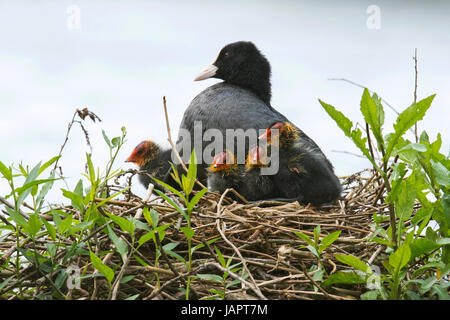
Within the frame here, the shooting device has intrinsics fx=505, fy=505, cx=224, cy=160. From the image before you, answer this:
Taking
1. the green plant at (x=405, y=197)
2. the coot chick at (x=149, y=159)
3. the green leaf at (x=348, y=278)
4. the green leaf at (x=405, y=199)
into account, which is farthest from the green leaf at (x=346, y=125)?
the coot chick at (x=149, y=159)

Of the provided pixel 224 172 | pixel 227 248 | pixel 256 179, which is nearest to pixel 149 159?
pixel 224 172

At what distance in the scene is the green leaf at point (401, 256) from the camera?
1454 millimetres

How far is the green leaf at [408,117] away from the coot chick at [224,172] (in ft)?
4.66

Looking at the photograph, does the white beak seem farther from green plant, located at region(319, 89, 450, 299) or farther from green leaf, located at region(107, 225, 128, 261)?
green leaf, located at region(107, 225, 128, 261)

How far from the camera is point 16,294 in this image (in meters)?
1.67

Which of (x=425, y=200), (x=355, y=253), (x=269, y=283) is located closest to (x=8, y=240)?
(x=269, y=283)

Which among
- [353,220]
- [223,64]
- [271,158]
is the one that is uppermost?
[223,64]

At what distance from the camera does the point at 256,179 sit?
2.84 m

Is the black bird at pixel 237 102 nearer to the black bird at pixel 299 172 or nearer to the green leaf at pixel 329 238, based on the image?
the black bird at pixel 299 172

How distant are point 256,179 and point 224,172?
184mm

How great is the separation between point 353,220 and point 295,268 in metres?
0.87

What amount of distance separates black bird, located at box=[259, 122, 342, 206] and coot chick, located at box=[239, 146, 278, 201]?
0.06 meters

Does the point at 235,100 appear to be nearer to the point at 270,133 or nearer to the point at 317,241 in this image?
the point at 270,133
